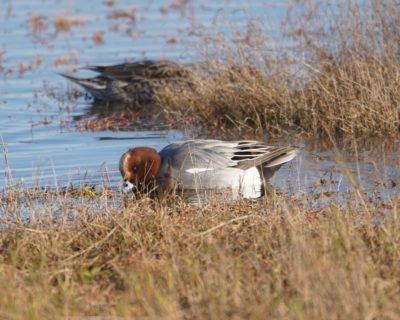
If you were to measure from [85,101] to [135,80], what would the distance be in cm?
91

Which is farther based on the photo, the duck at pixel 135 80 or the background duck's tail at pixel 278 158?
the duck at pixel 135 80

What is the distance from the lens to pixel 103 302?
478 centimetres

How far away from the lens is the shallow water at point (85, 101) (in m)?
8.41

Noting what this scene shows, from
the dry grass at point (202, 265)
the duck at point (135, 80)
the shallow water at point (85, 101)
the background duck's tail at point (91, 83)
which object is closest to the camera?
the dry grass at point (202, 265)

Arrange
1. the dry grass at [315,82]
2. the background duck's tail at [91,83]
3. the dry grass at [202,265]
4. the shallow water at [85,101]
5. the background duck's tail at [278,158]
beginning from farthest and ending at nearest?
the background duck's tail at [91,83] < the dry grass at [315,82] < the background duck's tail at [278,158] < the shallow water at [85,101] < the dry grass at [202,265]

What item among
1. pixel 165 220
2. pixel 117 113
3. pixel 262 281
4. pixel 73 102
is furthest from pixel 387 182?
pixel 73 102

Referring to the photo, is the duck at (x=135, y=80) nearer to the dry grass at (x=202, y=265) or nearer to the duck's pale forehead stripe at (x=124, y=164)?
the duck's pale forehead stripe at (x=124, y=164)

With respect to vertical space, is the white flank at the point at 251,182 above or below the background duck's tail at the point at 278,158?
below

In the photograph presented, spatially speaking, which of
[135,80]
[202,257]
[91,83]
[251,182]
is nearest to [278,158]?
[251,182]

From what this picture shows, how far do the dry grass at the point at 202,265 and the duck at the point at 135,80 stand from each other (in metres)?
6.50

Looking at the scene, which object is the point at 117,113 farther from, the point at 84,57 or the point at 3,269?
the point at 3,269

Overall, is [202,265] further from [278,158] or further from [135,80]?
[135,80]

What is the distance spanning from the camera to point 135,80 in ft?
43.9

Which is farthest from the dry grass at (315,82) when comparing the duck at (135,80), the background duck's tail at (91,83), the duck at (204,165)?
the background duck's tail at (91,83)
